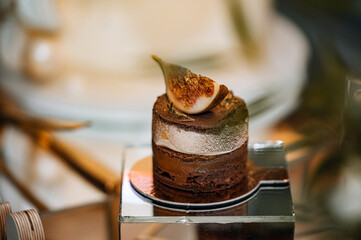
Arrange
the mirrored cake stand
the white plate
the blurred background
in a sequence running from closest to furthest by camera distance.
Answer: the mirrored cake stand → the blurred background → the white plate

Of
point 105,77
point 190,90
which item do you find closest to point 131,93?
point 105,77

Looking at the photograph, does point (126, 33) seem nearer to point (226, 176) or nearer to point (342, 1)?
point (226, 176)

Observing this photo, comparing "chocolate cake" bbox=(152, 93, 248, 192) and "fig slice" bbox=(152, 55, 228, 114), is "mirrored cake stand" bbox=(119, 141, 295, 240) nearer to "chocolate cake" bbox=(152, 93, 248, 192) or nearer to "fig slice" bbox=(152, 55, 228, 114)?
"chocolate cake" bbox=(152, 93, 248, 192)

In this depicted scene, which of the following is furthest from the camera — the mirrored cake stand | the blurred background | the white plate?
the white plate

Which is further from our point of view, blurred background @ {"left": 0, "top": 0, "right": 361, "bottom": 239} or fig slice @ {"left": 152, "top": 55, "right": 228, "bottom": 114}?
blurred background @ {"left": 0, "top": 0, "right": 361, "bottom": 239}

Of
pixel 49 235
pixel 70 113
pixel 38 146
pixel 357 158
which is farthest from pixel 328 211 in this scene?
pixel 70 113

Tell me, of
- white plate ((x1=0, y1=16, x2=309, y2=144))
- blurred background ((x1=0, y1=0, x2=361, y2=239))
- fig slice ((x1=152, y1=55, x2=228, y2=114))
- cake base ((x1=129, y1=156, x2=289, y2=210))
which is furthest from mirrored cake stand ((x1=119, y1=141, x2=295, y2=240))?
white plate ((x1=0, y1=16, x2=309, y2=144))

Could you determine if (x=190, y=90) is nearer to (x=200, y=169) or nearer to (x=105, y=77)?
(x=200, y=169)

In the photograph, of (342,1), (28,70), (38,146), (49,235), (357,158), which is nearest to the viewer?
(342,1)

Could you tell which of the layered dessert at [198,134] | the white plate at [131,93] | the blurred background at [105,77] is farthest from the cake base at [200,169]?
the white plate at [131,93]
